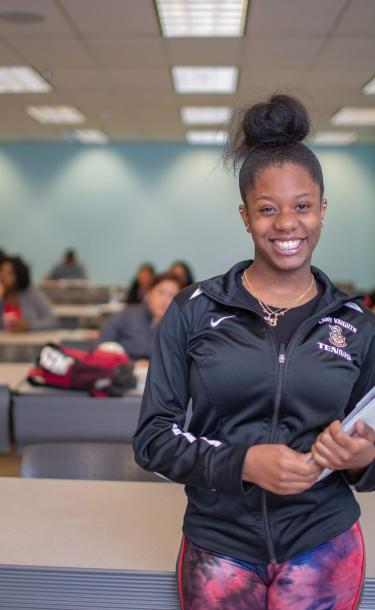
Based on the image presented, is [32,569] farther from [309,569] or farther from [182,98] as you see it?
[182,98]

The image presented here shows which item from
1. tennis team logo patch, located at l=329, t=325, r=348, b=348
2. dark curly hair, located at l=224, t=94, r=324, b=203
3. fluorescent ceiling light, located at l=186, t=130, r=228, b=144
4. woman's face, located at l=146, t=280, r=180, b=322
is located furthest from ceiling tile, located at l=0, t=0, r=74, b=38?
fluorescent ceiling light, located at l=186, t=130, r=228, b=144

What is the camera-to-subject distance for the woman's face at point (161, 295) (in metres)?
4.24

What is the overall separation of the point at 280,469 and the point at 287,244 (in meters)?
0.38

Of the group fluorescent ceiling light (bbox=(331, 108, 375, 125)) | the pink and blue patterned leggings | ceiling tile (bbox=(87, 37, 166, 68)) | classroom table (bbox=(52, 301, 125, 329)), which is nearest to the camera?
the pink and blue patterned leggings

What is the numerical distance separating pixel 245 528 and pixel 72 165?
41.3 feet

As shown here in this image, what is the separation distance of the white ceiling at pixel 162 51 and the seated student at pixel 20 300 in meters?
1.85

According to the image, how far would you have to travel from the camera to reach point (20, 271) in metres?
5.81

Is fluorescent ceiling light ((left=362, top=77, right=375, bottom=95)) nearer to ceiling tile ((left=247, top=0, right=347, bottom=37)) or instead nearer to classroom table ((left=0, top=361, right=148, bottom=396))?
ceiling tile ((left=247, top=0, right=347, bottom=37))

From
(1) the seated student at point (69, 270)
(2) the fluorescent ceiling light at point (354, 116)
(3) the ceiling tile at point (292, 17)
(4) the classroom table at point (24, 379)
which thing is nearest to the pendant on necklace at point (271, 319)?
(4) the classroom table at point (24, 379)

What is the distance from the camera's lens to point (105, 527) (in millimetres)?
1712

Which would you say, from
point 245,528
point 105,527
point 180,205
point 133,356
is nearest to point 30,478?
point 105,527

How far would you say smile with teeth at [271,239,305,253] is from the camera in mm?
1220

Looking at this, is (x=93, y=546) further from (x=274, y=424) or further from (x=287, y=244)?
(x=287, y=244)

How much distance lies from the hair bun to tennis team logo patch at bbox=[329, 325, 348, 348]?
13.2 inches
